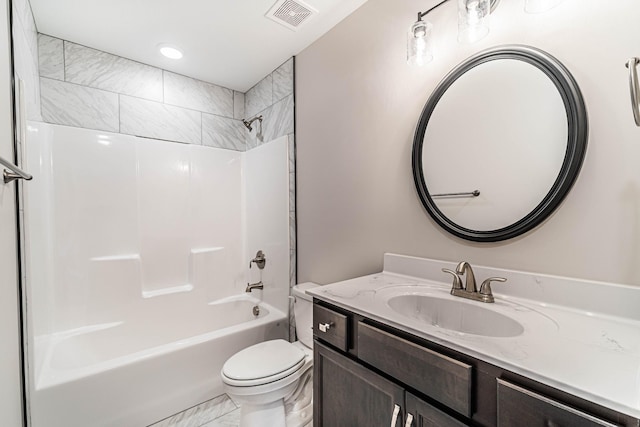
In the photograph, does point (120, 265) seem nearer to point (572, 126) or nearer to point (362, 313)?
point (362, 313)

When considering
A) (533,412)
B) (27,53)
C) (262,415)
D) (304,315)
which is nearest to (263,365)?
(262,415)

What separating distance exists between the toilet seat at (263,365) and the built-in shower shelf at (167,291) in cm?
108

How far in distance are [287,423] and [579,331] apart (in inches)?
56.8

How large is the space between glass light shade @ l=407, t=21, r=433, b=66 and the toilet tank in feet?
4.66

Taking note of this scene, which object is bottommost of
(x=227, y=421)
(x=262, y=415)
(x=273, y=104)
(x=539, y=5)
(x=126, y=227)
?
(x=227, y=421)

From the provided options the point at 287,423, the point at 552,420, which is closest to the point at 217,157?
the point at 287,423

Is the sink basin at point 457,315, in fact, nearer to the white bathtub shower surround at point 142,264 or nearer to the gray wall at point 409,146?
the gray wall at point 409,146

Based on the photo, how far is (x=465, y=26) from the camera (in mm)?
1113

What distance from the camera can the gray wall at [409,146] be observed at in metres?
0.86

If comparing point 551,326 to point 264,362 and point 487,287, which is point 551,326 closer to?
point 487,287

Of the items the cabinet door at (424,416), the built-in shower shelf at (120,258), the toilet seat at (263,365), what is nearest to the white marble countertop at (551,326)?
the cabinet door at (424,416)

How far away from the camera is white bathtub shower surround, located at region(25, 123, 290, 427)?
1.66m

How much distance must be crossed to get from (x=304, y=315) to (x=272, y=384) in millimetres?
467

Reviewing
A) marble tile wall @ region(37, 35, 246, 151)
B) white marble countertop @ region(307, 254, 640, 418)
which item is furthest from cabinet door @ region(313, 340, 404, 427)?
marble tile wall @ region(37, 35, 246, 151)
